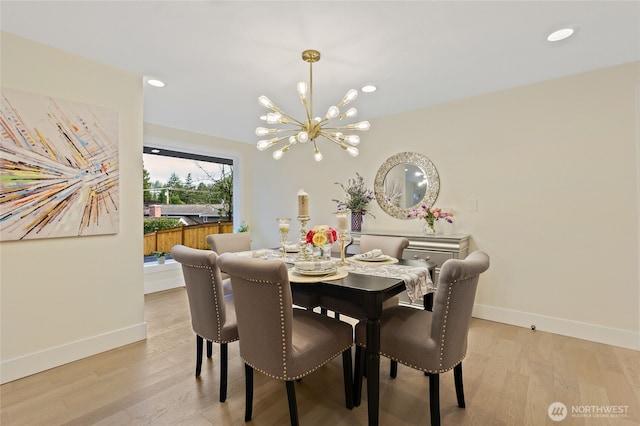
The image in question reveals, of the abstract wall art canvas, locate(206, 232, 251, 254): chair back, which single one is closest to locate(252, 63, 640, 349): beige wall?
locate(206, 232, 251, 254): chair back

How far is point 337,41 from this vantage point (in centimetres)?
218

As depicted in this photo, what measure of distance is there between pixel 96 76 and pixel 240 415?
2.78 meters

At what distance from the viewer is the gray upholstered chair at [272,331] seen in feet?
4.76

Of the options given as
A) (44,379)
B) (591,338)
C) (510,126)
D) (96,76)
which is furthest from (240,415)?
(510,126)

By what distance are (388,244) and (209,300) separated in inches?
62.4

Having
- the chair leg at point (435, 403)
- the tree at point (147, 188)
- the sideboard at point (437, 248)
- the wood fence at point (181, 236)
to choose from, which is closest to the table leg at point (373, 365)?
the chair leg at point (435, 403)

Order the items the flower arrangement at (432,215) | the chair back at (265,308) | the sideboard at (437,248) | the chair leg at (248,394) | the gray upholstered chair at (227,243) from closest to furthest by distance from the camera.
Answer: the chair back at (265,308) < the chair leg at (248,394) < the gray upholstered chair at (227,243) < the sideboard at (437,248) < the flower arrangement at (432,215)

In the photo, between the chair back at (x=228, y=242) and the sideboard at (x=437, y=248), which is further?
the sideboard at (x=437, y=248)

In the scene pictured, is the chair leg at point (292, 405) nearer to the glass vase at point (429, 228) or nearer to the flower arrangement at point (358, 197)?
the glass vase at point (429, 228)

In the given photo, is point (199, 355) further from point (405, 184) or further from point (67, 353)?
point (405, 184)

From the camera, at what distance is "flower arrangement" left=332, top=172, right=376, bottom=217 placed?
3992 mm

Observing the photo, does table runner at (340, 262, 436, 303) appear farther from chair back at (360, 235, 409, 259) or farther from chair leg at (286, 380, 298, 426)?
chair leg at (286, 380, 298, 426)

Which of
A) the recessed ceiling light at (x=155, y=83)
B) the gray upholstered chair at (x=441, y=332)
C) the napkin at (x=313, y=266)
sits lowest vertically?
the gray upholstered chair at (x=441, y=332)

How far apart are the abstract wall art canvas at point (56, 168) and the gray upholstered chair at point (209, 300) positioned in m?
1.09
